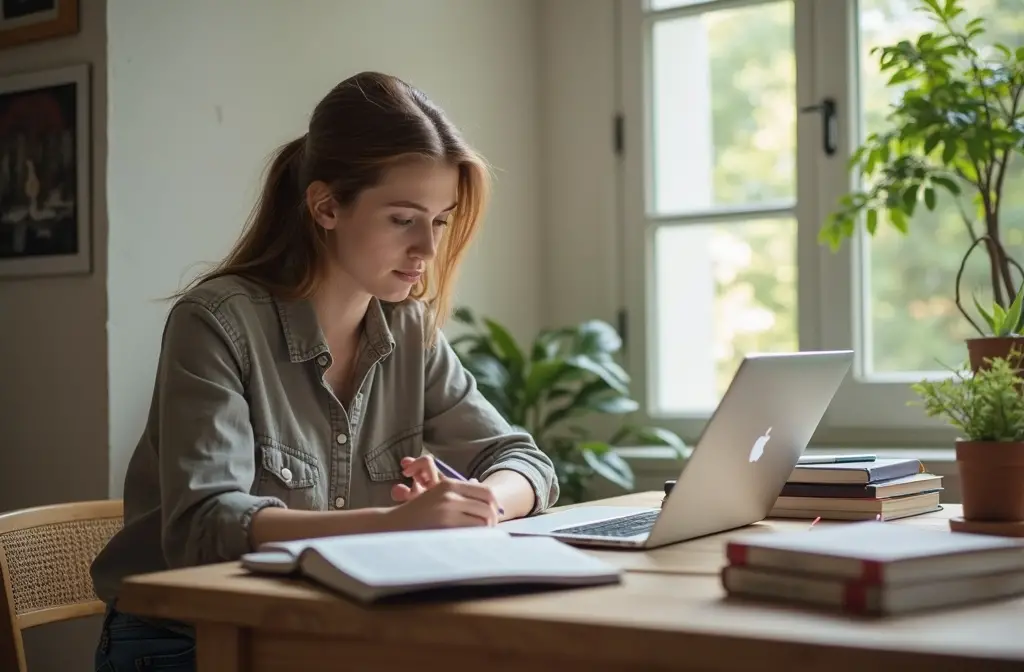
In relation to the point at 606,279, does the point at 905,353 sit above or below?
below

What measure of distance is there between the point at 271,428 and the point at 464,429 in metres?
0.35

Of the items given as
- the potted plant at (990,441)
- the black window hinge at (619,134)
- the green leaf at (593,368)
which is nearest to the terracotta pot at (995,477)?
the potted plant at (990,441)

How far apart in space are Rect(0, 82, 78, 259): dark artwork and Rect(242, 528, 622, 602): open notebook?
1.37 metres

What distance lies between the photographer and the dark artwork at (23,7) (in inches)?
92.5

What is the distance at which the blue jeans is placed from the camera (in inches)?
58.4

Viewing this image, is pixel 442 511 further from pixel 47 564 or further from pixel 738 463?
pixel 47 564

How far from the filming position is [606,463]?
2.79 metres

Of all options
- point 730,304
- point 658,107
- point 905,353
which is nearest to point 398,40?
point 658,107

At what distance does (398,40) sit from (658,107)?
76 cm

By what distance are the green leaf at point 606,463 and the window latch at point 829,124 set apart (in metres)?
0.93

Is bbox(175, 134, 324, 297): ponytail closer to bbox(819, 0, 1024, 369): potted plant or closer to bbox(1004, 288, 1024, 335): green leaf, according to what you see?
bbox(1004, 288, 1024, 335): green leaf

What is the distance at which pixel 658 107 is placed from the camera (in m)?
3.29

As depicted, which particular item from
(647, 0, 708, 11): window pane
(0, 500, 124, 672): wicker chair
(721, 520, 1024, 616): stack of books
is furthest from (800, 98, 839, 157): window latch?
(721, 520, 1024, 616): stack of books

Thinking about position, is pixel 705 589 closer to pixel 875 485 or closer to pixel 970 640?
pixel 970 640
